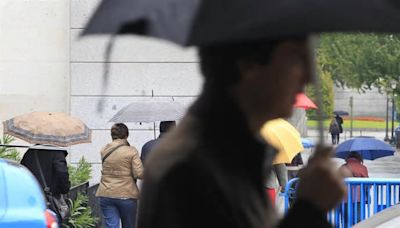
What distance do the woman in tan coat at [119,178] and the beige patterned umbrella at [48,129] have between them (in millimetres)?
454

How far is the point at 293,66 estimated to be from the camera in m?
2.26

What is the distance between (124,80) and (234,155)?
1305 cm

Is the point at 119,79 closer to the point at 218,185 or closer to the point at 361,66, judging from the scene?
the point at 218,185

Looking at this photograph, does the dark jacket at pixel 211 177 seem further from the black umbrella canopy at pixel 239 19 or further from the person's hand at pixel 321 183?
the black umbrella canopy at pixel 239 19

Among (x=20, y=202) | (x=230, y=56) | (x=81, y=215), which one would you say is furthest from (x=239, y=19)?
(x=81, y=215)

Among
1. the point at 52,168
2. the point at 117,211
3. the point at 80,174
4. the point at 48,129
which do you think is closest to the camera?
the point at 52,168

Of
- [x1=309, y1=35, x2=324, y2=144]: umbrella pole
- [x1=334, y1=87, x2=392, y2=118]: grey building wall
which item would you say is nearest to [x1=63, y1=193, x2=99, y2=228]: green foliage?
[x1=309, y1=35, x2=324, y2=144]: umbrella pole

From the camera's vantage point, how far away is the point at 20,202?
7.03 metres

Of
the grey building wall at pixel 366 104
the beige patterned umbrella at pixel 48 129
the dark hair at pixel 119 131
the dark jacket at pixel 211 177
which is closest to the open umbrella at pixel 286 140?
the dark hair at pixel 119 131

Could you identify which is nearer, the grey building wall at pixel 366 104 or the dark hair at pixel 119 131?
the dark hair at pixel 119 131

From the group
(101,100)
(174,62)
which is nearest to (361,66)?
(174,62)

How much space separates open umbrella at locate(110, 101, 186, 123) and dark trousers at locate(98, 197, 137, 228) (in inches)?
53.6

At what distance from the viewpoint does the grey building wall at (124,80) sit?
1520cm

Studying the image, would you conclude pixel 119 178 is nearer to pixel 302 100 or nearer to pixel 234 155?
pixel 302 100
